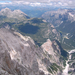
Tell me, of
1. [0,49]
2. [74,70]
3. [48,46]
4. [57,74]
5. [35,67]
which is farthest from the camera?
[48,46]

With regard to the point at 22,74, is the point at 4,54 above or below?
above

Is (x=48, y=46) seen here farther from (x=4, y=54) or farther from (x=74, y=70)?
(x=4, y=54)

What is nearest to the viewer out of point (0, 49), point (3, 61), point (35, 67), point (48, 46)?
point (3, 61)

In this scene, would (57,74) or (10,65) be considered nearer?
(10,65)

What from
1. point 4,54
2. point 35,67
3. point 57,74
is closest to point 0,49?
point 4,54

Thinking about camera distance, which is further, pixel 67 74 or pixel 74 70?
pixel 74 70

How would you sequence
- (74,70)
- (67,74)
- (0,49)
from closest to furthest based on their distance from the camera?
(0,49) < (67,74) < (74,70)

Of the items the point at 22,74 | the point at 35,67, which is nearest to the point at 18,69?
the point at 22,74

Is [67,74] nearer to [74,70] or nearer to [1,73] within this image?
[74,70]

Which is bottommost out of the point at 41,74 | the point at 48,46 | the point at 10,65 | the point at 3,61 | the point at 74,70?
the point at 74,70
